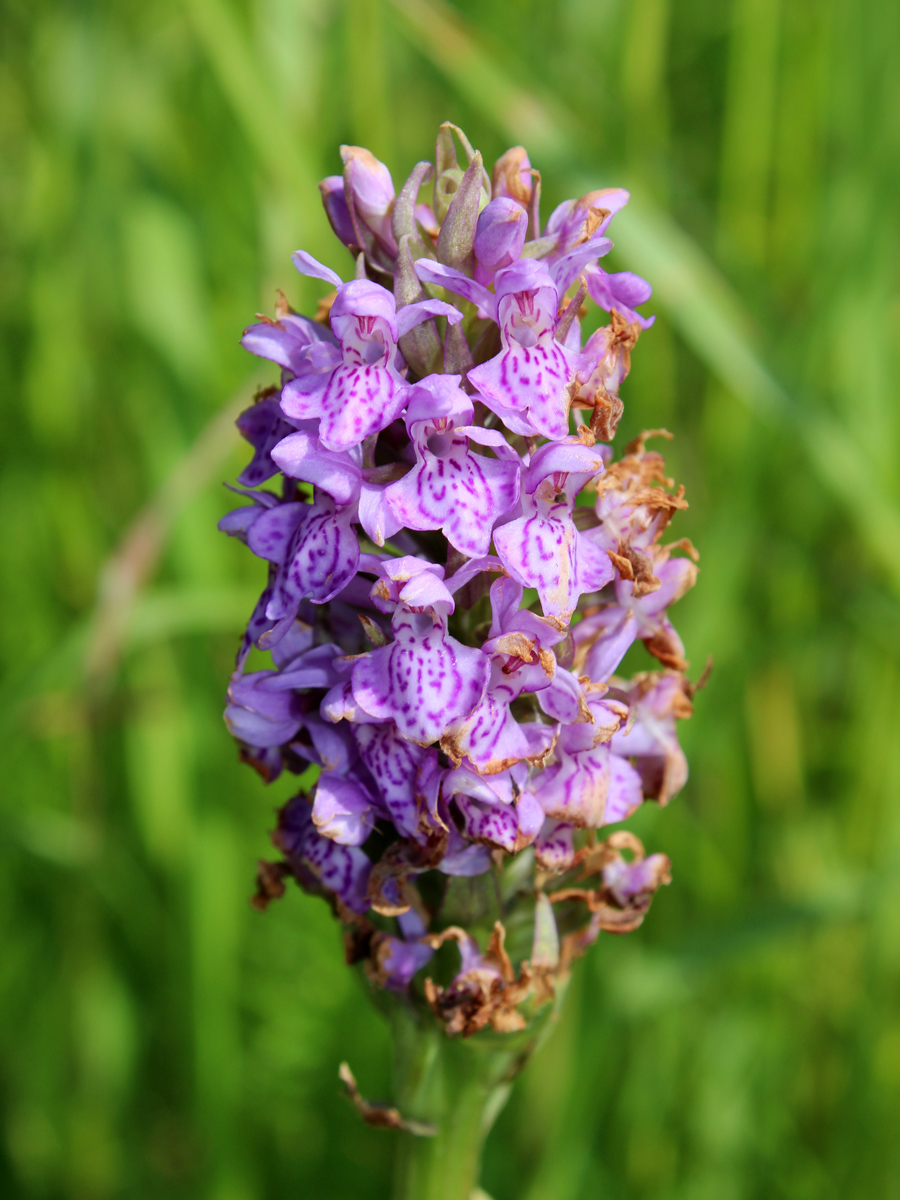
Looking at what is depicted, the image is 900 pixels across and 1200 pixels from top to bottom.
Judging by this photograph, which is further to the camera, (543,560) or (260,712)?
(260,712)

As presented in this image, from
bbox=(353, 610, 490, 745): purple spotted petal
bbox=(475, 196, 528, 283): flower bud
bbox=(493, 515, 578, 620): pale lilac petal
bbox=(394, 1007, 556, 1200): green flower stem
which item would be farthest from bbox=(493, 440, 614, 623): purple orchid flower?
bbox=(394, 1007, 556, 1200): green flower stem

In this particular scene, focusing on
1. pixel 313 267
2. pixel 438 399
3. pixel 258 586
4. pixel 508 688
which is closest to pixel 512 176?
pixel 313 267

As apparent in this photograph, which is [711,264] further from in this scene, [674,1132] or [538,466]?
[674,1132]

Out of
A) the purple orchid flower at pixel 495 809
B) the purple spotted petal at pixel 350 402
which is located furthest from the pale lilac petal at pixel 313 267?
the purple orchid flower at pixel 495 809

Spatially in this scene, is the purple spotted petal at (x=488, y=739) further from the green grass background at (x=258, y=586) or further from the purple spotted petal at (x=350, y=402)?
the green grass background at (x=258, y=586)

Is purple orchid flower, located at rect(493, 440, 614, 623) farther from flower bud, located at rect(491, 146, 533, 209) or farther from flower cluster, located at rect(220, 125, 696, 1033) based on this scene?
flower bud, located at rect(491, 146, 533, 209)

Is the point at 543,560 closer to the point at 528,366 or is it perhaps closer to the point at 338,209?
the point at 528,366

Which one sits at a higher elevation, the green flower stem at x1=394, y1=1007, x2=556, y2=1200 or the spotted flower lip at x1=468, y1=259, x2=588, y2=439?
the spotted flower lip at x1=468, y1=259, x2=588, y2=439
